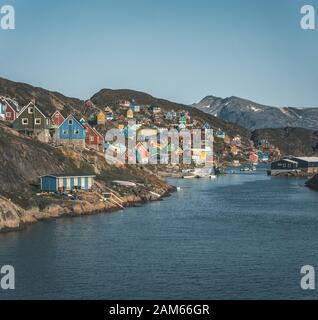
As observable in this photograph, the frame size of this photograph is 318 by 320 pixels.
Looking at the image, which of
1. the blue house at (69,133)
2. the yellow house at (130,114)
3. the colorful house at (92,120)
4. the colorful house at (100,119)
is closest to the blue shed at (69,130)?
the blue house at (69,133)

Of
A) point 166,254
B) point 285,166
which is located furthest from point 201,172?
point 166,254

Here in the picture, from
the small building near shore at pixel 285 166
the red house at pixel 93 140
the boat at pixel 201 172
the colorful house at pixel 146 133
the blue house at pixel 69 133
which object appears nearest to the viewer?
the blue house at pixel 69 133

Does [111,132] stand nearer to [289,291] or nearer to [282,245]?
[282,245]

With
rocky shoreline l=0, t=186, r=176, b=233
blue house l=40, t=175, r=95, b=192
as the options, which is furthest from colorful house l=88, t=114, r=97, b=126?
blue house l=40, t=175, r=95, b=192

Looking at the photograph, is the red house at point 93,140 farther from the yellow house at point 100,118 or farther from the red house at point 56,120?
the yellow house at point 100,118

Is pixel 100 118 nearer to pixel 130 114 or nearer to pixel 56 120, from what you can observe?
pixel 130 114
